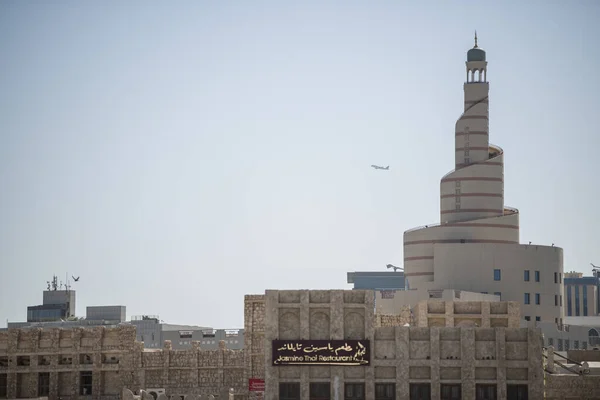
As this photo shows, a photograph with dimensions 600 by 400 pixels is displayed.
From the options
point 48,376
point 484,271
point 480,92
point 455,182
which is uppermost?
point 480,92

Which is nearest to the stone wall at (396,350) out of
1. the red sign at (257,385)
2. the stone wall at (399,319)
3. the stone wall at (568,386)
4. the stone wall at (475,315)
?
the stone wall at (568,386)

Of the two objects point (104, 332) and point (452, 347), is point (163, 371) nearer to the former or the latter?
point (104, 332)

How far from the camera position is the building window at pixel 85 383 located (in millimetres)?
92062

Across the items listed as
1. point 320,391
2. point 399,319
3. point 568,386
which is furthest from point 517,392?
point 399,319

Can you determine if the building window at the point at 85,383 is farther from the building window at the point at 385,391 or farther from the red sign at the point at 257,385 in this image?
the building window at the point at 385,391

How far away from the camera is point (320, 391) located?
84.2 m

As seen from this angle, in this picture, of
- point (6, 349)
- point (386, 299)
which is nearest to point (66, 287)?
point (386, 299)

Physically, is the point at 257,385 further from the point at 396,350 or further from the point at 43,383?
the point at 43,383

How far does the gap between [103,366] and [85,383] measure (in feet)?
6.46

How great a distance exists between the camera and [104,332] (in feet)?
303

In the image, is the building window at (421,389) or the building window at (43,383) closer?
the building window at (421,389)

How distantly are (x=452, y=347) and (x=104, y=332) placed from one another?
1051 inches

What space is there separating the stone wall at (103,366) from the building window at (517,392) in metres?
19.9

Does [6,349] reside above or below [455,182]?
below
